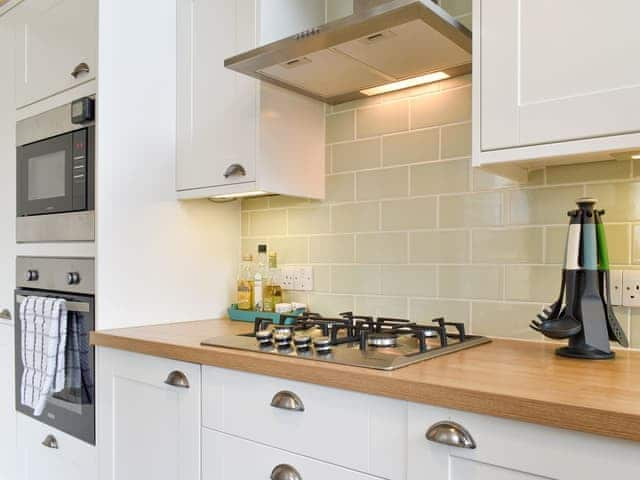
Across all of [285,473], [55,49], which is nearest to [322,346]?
[285,473]

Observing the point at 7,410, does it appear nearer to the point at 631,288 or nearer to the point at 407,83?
the point at 407,83

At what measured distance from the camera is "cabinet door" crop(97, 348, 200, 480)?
150 cm

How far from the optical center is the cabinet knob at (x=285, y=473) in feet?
4.00

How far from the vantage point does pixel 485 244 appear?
164cm

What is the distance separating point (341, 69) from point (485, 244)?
71cm

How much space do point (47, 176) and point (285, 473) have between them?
5.18 ft

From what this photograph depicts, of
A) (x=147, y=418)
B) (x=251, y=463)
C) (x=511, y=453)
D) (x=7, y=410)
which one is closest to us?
(x=511, y=453)

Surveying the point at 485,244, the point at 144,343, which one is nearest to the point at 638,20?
the point at 485,244

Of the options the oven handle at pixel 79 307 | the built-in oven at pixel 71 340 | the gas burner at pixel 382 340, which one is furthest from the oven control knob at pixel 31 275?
the gas burner at pixel 382 340

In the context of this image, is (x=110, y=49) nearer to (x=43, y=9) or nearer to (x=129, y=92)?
(x=129, y=92)

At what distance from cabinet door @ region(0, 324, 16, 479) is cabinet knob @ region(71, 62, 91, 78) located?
1170 mm

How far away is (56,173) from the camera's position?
2068 millimetres

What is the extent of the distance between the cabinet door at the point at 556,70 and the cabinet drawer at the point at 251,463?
842mm

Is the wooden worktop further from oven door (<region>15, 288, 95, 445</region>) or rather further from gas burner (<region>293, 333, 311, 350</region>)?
oven door (<region>15, 288, 95, 445</region>)
